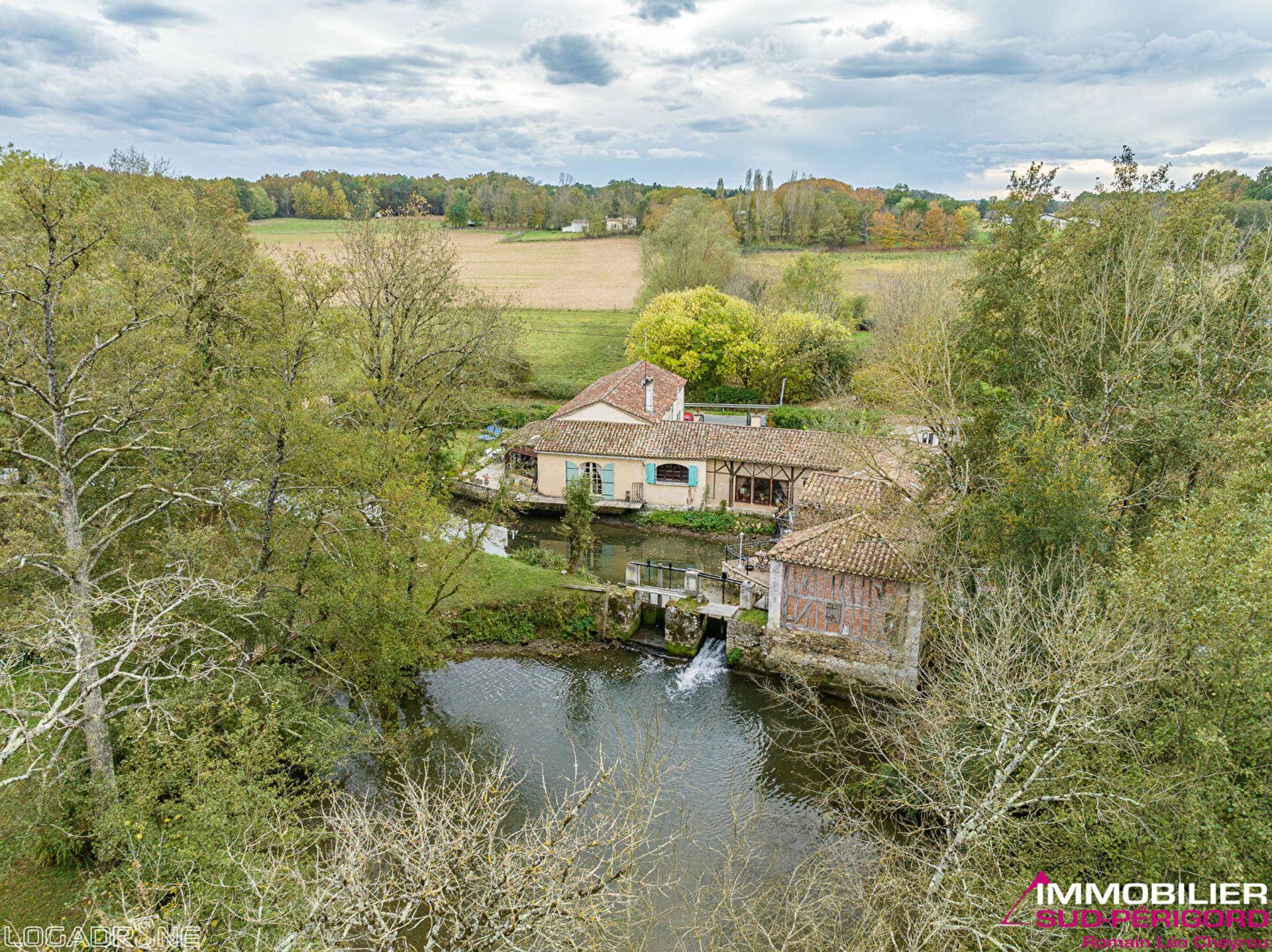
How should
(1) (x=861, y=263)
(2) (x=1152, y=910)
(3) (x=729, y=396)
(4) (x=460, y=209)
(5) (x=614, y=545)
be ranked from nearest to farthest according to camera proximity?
(2) (x=1152, y=910), (5) (x=614, y=545), (3) (x=729, y=396), (1) (x=861, y=263), (4) (x=460, y=209)

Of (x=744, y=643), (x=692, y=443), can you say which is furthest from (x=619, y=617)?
(x=692, y=443)

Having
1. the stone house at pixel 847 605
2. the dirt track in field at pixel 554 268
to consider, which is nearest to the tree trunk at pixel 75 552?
the stone house at pixel 847 605

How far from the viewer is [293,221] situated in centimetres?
7494

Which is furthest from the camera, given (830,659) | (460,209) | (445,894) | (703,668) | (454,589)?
(460,209)

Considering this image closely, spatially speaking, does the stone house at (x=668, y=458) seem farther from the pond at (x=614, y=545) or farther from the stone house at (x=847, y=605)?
the stone house at (x=847, y=605)

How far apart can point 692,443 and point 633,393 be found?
5.17 meters

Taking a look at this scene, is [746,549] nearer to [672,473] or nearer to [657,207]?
[672,473]

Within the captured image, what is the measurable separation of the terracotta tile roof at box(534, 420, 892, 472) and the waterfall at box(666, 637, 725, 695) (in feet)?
33.9

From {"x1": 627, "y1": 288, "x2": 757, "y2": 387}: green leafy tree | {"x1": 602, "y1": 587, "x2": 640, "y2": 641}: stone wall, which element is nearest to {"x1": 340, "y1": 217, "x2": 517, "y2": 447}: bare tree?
{"x1": 602, "y1": 587, "x2": 640, "y2": 641}: stone wall

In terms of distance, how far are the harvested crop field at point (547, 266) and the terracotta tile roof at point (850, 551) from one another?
148 feet

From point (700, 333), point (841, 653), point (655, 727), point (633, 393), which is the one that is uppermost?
point (700, 333)

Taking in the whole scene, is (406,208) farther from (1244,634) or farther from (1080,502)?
(1244,634)

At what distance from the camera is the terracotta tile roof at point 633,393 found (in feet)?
111

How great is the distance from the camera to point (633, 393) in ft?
119
